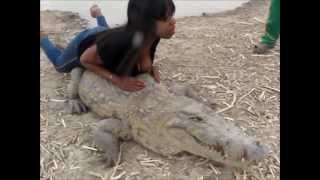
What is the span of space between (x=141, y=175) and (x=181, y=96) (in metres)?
0.57

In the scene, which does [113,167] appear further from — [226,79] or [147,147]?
[226,79]

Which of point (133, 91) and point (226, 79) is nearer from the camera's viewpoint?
point (133, 91)

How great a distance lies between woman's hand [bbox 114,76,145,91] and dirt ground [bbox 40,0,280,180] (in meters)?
0.32

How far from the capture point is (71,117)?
3.84 meters

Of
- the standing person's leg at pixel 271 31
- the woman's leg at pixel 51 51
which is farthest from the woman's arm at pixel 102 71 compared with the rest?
the standing person's leg at pixel 271 31

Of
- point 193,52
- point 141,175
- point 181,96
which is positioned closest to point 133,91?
point 181,96

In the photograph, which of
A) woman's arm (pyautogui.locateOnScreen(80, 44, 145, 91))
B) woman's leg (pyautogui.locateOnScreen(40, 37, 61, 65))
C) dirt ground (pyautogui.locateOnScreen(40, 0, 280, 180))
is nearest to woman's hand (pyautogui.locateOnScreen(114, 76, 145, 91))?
woman's arm (pyautogui.locateOnScreen(80, 44, 145, 91))

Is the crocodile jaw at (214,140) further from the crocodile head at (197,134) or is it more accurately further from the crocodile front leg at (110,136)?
the crocodile front leg at (110,136)

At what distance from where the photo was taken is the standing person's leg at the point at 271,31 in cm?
438

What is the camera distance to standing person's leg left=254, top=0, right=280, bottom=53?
4.38 metres

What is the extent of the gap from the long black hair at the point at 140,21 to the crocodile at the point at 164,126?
200mm

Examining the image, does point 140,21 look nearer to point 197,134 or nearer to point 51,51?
point 197,134

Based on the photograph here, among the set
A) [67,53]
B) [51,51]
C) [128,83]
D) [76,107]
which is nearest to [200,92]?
[128,83]

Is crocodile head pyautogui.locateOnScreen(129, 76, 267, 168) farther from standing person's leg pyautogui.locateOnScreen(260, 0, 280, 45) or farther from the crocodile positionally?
standing person's leg pyautogui.locateOnScreen(260, 0, 280, 45)
